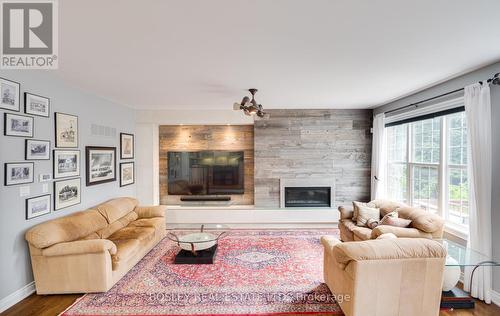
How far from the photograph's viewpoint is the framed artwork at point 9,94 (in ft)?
8.37

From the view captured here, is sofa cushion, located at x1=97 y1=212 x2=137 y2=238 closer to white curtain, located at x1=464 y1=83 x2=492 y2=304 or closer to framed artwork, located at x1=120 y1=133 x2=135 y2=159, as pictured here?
framed artwork, located at x1=120 y1=133 x2=135 y2=159

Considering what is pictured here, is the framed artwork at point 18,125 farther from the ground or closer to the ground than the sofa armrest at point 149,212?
farther from the ground

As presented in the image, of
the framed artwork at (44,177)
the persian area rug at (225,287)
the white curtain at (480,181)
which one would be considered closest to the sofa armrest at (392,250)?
the persian area rug at (225,287)

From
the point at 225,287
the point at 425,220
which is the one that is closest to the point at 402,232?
the point at 425,220

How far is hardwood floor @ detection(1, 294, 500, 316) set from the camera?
8.25ft

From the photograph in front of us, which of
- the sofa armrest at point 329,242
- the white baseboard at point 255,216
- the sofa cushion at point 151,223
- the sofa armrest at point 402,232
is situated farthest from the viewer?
→ the white baseboard at point 255,216

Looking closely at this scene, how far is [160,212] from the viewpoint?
4.69 metres

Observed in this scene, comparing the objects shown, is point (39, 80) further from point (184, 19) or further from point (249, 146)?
point (249, 146)

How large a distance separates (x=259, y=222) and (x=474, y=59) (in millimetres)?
4446

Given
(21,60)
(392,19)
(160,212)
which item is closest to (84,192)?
(160,212)

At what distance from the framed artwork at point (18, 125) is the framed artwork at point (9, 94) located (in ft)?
0.30

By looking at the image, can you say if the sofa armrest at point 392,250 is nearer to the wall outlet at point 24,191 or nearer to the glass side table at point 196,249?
the glass side table at point 196,249

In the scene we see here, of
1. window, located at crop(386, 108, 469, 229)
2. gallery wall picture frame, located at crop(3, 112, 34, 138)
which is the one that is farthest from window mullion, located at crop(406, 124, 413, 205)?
gallery wall picture frame, located at crop(3, 112, 34, 138)

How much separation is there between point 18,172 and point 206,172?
343 cm
